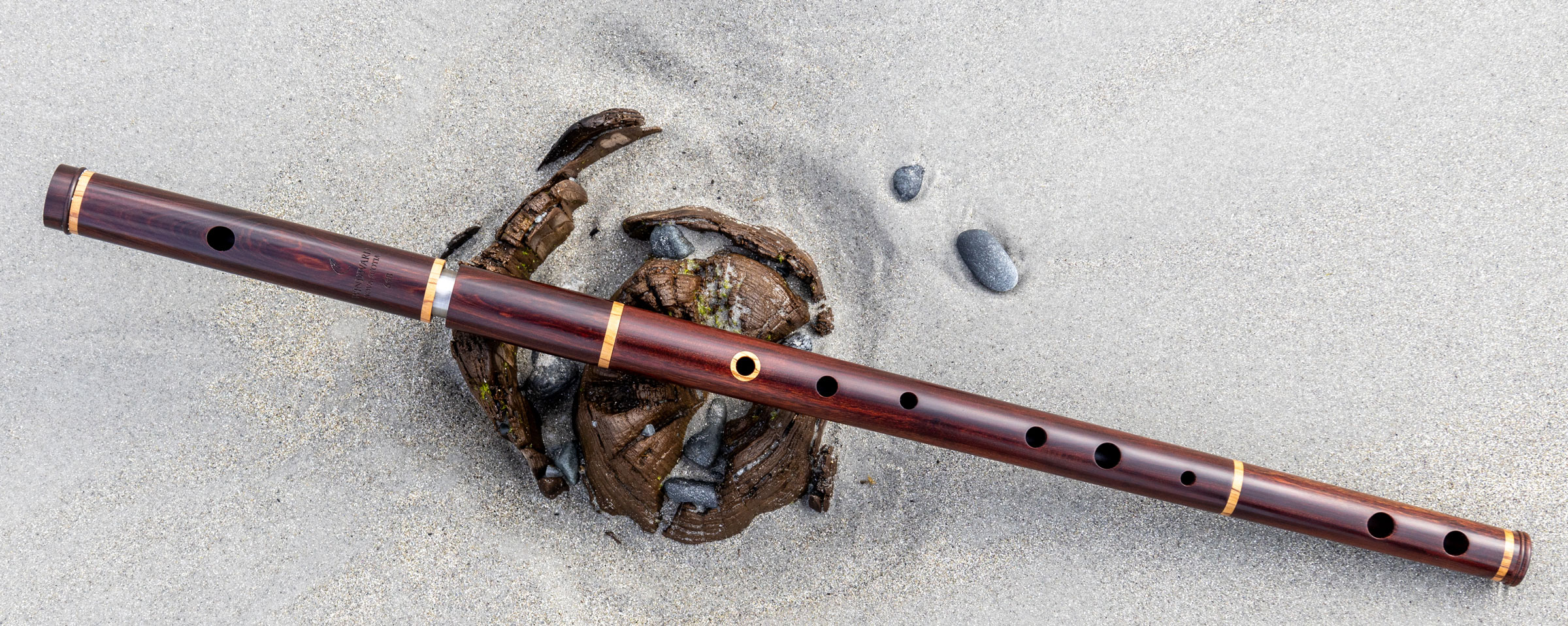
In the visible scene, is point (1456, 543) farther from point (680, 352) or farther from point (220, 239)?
point (220, 239)

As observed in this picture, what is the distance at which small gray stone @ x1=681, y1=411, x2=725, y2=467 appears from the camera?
2.12m

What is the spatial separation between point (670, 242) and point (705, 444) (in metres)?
0.50

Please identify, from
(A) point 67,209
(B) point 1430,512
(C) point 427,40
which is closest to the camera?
(A) point 67,209

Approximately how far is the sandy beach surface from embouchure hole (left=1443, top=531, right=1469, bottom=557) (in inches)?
7.5

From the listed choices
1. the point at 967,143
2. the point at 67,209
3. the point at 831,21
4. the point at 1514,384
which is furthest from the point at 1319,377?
the point at 67,209

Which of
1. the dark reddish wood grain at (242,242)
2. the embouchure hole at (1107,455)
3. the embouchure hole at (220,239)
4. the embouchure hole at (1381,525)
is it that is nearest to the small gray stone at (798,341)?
the embouchure hole at (1107,455)

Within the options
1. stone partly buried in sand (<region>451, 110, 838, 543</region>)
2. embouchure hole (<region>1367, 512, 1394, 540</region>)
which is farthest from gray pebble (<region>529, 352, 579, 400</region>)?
embouchure hole (<region>1367, 512, 1394, 540</region>)

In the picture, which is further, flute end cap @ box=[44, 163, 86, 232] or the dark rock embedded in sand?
the dark rock embedded in sand

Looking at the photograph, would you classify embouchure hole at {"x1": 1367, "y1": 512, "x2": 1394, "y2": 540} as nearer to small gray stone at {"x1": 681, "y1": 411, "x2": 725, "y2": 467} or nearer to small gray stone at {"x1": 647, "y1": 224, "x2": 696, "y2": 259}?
small gray stone at {"x1": 681, "y1": 411, "x2": 725, "y2": 467}

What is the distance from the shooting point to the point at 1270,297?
2.29m

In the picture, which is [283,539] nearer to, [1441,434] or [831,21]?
[831,21]

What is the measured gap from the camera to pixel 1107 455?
1.95 m

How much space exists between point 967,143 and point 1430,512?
143 centimetres

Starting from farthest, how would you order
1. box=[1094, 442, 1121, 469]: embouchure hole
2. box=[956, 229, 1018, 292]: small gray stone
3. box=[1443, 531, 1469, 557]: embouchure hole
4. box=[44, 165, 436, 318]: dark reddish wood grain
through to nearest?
1. box=[956, 229, 1018, 292]: small gray stone
2. box=[1443, 531, 1469, 557]: embouchure hole
3. box=[1094, 442, 1121, 469]: embouchure hole
4. box=[44, 165, 436, 318]: dark reddish wood grain
